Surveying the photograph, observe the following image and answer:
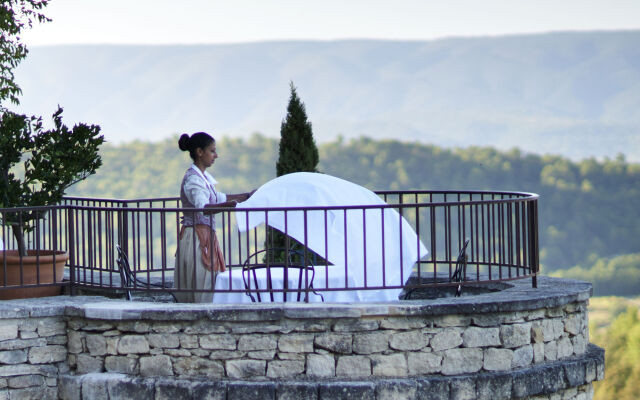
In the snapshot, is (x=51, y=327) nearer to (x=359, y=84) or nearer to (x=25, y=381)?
(x=25, y=381)

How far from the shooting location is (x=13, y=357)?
8078 millimetres

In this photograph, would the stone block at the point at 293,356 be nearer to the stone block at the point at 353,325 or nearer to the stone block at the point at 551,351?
the stone block at the point at 353,325

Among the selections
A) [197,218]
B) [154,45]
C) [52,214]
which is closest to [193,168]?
[197,218]

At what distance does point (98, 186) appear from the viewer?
73.1m

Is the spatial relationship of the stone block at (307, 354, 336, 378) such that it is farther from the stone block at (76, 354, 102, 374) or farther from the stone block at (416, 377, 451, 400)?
the stone block at (76, 354, 102, 374)

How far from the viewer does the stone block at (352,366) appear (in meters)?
7.61

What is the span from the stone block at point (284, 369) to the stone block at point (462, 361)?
3.70 feet

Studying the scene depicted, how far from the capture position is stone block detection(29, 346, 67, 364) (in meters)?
8.14

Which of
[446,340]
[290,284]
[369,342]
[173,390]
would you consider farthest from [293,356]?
[290,284]

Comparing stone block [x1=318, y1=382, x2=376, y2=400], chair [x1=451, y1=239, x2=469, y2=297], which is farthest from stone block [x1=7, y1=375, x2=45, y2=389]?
chair [x1=451, y1=239, x2=469, y2=297]

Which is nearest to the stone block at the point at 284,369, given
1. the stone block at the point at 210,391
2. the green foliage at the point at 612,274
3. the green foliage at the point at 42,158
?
the stone block at the point at 210,391

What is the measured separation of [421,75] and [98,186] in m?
55.0

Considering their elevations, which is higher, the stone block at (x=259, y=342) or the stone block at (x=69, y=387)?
the stone block at (x=259, y=342)

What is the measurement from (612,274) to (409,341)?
62.9m
